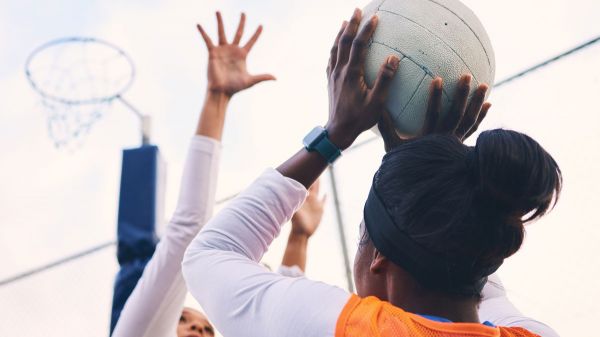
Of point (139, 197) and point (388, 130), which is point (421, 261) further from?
point (139, 197)

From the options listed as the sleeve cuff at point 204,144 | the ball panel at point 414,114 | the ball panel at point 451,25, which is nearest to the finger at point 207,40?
the sleeve cuff at point 204,144

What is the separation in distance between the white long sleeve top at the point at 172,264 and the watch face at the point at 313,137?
0.87 metres

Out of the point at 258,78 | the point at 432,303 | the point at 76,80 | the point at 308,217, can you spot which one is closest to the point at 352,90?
the point at 432,303

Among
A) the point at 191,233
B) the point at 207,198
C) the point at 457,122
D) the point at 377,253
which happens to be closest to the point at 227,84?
the point at 207,198

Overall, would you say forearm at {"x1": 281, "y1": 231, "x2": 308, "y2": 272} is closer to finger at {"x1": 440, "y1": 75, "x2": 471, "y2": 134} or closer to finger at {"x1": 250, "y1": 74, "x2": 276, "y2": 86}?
finger at {"x1": 250, "y1": 74, "x2": 276, "y2": 86}

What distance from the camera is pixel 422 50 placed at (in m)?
Result: 1.64

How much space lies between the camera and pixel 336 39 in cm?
152

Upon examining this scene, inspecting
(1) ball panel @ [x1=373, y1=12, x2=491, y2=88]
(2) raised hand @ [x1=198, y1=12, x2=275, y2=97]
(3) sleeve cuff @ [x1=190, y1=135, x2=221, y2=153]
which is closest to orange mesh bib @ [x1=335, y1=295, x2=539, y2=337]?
(1) ball panel @ [x1=373, y1=12, x2=491, y2=88]

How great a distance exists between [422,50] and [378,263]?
70 centimetres

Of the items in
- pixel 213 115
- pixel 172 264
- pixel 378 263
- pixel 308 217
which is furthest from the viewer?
pixel 308 217

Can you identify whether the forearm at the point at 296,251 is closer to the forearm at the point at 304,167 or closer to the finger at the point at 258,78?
the finger at the point at 258,78

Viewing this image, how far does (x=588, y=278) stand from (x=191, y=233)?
2600mm

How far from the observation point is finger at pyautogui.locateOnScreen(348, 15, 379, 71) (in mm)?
1415

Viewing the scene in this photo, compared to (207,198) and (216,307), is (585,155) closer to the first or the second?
(207,198)
